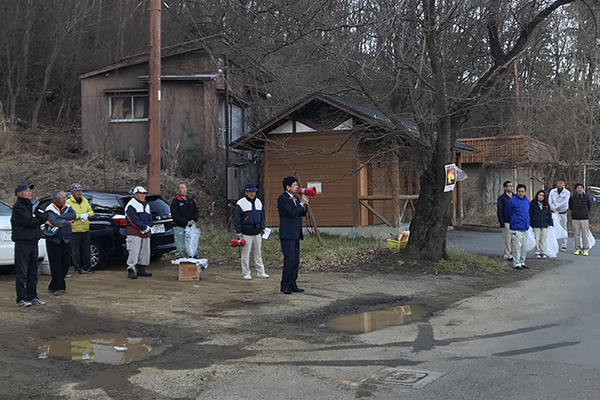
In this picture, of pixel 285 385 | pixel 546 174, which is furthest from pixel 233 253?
pixel 546 174

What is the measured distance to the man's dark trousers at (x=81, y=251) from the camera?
40.1 feet

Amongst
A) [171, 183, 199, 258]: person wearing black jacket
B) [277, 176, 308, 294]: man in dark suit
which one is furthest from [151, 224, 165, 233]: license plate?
[277, 176, 308, 294]: man in dark suit

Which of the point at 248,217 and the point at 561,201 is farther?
the point at 561,201

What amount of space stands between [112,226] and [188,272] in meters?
2.19

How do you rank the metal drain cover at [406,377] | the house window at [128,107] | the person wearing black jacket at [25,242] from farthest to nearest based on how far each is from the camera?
the house window at [128,107] < the person wearing black jacket at [25,242] < the metal drain cover at [406,377]

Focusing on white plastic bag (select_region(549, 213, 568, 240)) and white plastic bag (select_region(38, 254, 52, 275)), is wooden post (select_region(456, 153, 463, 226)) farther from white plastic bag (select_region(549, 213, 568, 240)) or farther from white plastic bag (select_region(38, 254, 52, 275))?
white plastic bag (select_region(38, 254, 52, 275))

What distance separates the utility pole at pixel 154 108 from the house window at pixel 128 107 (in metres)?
10.4

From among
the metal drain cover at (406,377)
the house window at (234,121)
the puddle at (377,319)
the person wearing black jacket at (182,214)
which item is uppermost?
the house window at (234,121)

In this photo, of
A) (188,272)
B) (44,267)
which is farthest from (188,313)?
(44,267)

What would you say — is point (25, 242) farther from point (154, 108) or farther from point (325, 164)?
point (325, 164)

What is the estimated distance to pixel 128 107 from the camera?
25.0m

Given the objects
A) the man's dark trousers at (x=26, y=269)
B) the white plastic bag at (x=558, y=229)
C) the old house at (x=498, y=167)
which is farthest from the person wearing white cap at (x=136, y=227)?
the old house at (x=498, y=167)

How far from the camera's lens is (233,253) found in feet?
50.9

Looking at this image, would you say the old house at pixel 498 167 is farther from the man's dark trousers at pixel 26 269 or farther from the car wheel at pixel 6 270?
the man's dark trousers at pixel 26 269
